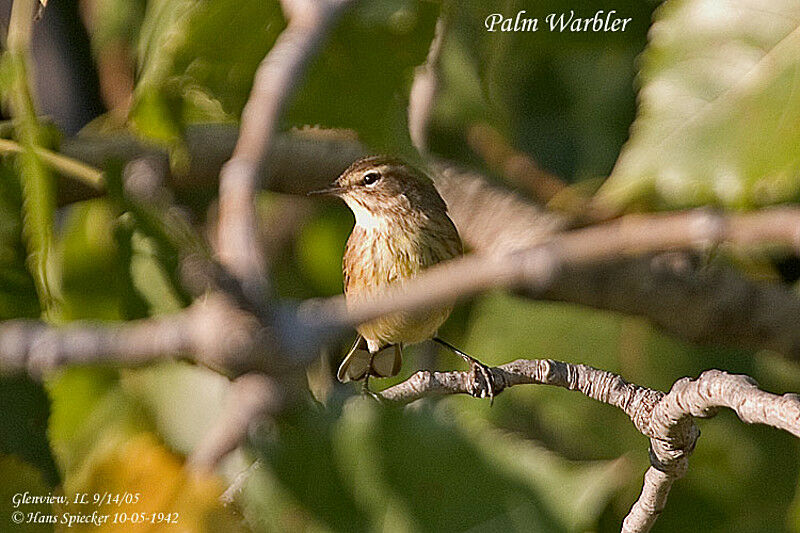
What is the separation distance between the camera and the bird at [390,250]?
43 cm

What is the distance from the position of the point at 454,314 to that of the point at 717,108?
0.40m

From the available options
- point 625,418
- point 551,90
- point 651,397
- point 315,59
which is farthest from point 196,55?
point 551,90

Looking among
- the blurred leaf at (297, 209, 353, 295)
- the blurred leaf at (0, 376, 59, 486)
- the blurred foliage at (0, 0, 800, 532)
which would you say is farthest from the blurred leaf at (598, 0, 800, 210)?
the blurred leaf at (297, 209, 353, 295)

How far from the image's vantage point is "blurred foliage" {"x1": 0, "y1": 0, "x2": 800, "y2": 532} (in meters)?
0.41

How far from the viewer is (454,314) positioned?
2.68 feet

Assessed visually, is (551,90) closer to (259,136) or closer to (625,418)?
(625,418)

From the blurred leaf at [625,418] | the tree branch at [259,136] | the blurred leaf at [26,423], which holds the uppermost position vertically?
the tree branch at [259,136]

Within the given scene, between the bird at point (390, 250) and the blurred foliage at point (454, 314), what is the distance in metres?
0.02

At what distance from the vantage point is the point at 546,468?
410 mm

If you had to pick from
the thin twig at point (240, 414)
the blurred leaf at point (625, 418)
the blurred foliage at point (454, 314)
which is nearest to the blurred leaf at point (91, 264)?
the blurred foliage at point (454, 314)

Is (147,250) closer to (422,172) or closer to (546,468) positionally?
(422,172)

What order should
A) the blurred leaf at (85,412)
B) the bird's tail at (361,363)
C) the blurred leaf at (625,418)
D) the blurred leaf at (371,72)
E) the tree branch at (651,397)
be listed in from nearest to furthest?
the tree branch at (651,397) < the bird's tail at (361,363) < the blurred leaf at (371,72) < the blurred leaf at (85,412) < the blurred leaf at (625,418)

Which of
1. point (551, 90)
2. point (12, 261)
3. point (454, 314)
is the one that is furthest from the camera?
point (551, 90)

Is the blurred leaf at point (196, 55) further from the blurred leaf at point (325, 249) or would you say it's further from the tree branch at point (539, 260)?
the blurred leaf at point (325, 249)
